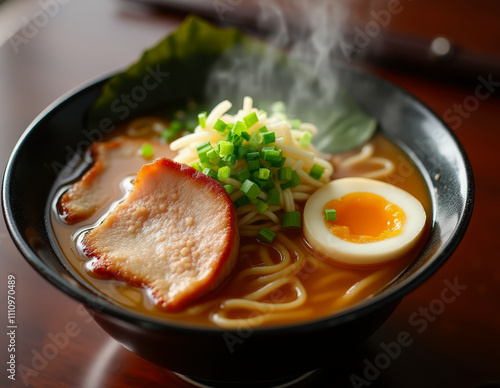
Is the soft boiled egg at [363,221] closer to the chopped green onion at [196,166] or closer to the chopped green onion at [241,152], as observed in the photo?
the chopped green onion at [241,152]

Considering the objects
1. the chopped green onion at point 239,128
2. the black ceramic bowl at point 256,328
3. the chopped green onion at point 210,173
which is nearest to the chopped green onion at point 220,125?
the chopped green onion at point 239,128

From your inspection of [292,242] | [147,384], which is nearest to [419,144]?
[292,242]

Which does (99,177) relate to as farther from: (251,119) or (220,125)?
(251,119)

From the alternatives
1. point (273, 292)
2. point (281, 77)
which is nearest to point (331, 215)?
point (273, 292)

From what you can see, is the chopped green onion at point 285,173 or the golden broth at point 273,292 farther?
the chopped green onion at point 285,173

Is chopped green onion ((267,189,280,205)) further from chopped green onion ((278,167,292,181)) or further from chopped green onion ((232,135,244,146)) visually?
chopped green onion ((232,135,244,146))

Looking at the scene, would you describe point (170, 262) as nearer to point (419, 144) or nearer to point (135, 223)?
point (135, 223)

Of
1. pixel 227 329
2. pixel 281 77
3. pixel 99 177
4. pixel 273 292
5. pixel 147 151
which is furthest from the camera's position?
pixel 281 77
